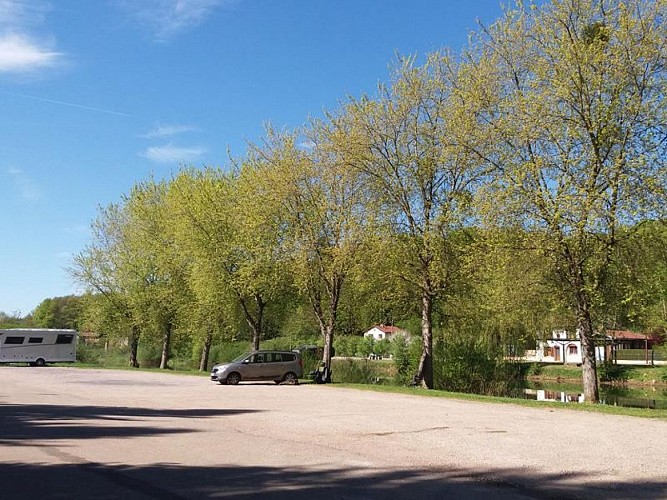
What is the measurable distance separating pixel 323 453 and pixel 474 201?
16.6 m

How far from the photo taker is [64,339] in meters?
58.1

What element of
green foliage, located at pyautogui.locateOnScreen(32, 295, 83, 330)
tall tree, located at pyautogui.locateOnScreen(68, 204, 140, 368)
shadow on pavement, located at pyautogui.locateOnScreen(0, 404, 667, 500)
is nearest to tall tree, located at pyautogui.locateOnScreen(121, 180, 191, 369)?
tall tree, located at pyautogui.locateOnScreen(68, 204, 140, 368)

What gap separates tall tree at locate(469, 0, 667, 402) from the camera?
74.5 feet

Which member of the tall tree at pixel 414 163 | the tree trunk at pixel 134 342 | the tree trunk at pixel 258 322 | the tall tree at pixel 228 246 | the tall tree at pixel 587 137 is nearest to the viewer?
the tall tree at pixel 587 137

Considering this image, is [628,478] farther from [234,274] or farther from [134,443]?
[234,274]

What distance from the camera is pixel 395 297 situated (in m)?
32.9

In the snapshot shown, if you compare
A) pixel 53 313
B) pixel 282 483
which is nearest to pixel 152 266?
pixel 282 483

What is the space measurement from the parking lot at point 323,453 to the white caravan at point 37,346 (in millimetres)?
39505

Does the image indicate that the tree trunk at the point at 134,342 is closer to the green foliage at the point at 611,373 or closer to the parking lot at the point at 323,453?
the parking lot at the point at 323,453

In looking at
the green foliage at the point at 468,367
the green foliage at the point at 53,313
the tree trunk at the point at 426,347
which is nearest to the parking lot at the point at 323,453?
the tree trunk at the point at 426,347

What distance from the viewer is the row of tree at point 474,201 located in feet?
76.3

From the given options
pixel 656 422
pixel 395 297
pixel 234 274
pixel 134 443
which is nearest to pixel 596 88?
pixel 656 422

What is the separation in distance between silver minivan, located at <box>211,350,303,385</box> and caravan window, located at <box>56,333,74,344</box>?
29.3m

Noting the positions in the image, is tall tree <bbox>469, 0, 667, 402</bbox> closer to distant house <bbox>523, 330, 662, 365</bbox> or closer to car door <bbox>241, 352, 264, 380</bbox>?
car door <bbox>241, 352, 264, 380</bbox>
